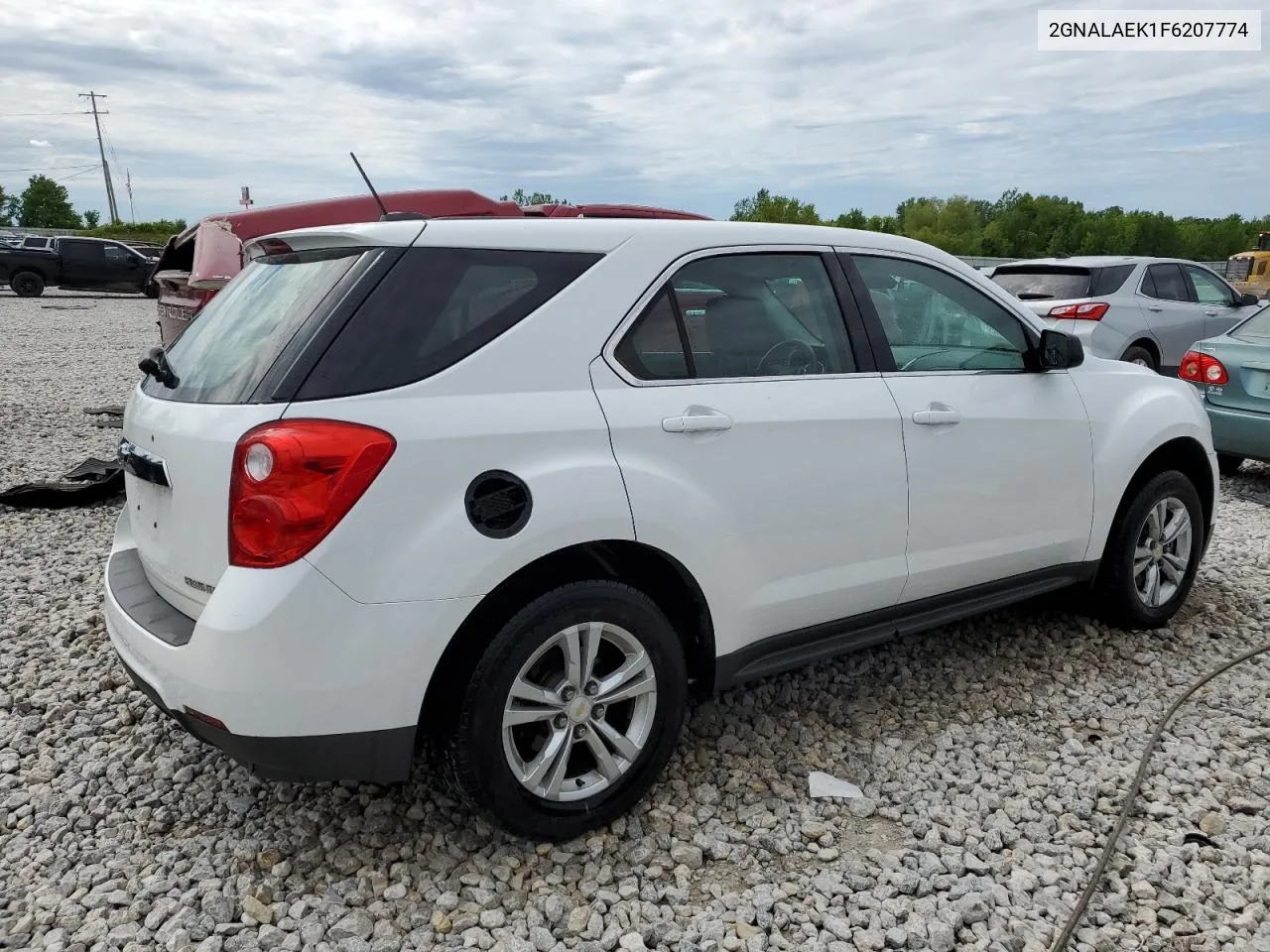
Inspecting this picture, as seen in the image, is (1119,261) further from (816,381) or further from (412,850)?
(412,850)

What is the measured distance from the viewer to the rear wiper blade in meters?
2.99

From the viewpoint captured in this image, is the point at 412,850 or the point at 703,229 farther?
the point at 703,229

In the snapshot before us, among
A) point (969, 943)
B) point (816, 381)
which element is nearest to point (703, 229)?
point (816, 381)

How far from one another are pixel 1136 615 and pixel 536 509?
310cm

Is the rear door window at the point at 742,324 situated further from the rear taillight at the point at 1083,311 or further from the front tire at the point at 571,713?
the rear taillight at the point at 1083,311

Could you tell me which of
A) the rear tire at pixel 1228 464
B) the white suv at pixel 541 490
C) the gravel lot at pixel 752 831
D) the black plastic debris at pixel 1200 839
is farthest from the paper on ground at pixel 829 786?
the rear tire at pixel 1228 464

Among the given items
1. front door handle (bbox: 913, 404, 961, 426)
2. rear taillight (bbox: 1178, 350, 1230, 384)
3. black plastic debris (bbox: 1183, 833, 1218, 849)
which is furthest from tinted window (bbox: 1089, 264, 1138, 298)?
black plastic debris (bbox: 1183, 833, 1218, 849)

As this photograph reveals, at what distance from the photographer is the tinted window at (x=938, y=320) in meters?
3.61

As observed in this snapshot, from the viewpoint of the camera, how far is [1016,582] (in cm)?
396

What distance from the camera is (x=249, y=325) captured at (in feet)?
9.39

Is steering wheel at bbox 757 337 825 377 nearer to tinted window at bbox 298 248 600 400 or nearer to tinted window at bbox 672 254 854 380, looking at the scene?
tinted window at bbox 672 254 854 380

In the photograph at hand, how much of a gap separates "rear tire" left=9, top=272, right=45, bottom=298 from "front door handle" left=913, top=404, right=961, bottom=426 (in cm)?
2870

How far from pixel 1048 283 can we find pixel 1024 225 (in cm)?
9235

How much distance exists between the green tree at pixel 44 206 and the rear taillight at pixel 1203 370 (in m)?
106
